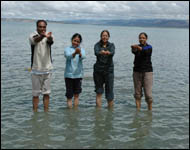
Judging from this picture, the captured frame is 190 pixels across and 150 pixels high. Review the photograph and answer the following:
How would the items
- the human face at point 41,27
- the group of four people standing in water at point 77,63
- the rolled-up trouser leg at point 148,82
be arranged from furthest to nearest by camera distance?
the rolled-up trouser leg at point 148,82, the group of four people standing in water at point 77,63, the human face at point 41,27

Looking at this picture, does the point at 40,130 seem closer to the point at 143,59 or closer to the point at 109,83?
the point at 109,83

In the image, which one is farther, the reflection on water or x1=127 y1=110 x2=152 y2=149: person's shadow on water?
x1=127 y1=110 x2=152 y2=149: person's shadow on water

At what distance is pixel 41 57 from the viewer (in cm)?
858

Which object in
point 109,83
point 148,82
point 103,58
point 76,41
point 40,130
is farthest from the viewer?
point 109,83

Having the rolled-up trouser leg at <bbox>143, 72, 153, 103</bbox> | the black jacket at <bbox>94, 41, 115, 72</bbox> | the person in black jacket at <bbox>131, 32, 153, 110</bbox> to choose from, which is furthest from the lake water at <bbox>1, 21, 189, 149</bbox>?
the black jacket at <bbox>94, 41, 115, 72</bbox>

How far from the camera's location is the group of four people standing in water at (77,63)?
8516 millimetres

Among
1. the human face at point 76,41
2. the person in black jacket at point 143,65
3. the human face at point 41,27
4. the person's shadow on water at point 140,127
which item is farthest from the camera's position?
the person in black jacket at point 143,65

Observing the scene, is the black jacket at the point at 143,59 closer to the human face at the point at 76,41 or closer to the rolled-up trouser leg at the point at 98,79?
the rolled-up trouser leg at the point at 98,79

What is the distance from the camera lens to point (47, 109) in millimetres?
9859

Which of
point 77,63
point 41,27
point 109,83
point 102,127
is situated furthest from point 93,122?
point 41,27

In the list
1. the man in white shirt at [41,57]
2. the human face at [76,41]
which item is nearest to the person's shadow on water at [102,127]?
the man in white shirt at [41,57]

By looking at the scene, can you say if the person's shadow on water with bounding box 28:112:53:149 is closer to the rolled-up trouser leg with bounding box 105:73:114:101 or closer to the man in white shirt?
the man in white shirt

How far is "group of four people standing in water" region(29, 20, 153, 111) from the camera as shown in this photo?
8516 mm

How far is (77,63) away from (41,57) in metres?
1.26
